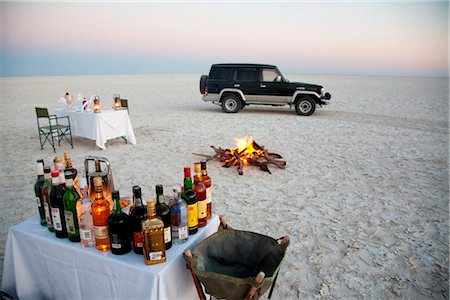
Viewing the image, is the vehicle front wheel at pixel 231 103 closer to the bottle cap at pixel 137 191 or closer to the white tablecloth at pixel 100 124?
the white tablecloth at pixel 100 124

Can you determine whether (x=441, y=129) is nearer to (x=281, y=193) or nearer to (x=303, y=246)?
(x=281, y=193)

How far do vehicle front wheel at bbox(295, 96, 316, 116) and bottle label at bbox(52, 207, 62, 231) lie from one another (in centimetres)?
1091

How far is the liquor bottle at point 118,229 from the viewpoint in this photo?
62.7 inches

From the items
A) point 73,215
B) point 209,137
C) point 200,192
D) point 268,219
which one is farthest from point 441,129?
point 73,215

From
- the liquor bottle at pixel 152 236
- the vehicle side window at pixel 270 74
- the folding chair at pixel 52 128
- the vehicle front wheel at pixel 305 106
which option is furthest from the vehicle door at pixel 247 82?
the liquor bottle at pixel 152 236

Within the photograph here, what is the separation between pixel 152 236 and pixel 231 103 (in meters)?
11.1

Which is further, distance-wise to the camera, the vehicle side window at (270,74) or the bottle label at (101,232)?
the vehicle side window at (270,74)

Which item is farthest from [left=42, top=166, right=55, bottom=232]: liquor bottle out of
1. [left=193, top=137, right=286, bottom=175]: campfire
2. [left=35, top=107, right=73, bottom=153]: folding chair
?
[left=35, top=107, right=73, bottom=153]: folding chair

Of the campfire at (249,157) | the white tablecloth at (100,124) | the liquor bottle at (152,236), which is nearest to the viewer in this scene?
the liquor bottle at (152,236)

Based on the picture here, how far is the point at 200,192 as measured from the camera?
1931mm

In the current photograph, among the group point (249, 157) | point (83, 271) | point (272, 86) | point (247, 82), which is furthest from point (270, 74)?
point (83, 271)

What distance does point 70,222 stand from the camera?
175cm

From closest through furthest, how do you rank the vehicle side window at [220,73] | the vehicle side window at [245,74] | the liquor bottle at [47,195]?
the liquor bottle at [47,195] < the vehicle side window at [245,74] < the vehicle side window at [220,73]

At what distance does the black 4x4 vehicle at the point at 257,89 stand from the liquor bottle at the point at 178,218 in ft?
34.2
